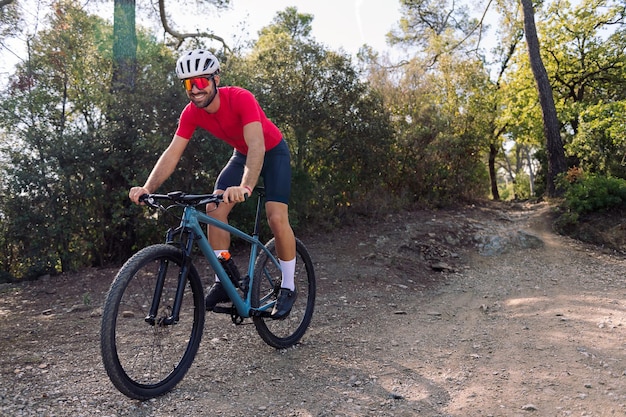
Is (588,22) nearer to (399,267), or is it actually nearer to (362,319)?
(399,267)

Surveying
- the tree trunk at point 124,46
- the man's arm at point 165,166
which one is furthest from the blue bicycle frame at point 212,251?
the tree trunk at point 124,46

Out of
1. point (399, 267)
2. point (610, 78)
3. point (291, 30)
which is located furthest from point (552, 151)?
point (291, 30)

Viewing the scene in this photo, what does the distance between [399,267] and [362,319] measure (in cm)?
231

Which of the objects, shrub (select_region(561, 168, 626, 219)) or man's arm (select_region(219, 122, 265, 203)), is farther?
shrub (select_region(561, 168, 626, 219))

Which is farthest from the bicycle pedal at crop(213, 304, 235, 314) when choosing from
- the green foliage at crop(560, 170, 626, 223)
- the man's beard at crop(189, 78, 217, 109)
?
the green foliage at crop(560, 170, 626, 223)

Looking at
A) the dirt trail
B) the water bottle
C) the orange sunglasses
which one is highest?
the orange sunglasses

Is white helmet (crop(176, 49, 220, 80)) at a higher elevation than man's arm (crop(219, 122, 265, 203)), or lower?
higher

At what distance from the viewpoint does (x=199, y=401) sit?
3.01 meters

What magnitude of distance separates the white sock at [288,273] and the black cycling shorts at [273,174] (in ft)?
1.70

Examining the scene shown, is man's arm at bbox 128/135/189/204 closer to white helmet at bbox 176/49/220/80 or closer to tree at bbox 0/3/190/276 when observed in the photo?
white helmet at bbox 176/49/220/80

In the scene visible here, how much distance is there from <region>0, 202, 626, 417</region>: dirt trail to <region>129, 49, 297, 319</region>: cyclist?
0.62 m

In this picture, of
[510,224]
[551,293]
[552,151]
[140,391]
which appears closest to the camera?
[140,391]

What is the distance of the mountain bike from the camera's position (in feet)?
9.22

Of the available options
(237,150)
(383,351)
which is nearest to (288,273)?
(383,351)
